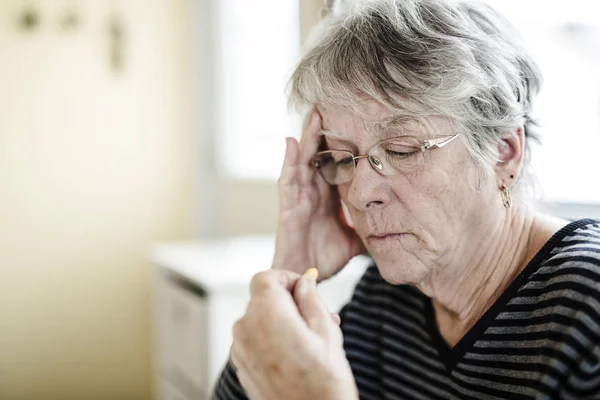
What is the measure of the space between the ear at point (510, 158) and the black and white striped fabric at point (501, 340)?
0.39ft

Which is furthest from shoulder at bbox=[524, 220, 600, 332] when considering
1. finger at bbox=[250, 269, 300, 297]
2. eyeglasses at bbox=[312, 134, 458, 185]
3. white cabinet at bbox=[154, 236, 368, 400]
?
white cabinet at bbox=[154, 236, 368, 400]

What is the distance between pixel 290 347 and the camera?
2.56ft

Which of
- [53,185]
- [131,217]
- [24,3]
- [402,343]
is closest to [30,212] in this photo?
[53,185]

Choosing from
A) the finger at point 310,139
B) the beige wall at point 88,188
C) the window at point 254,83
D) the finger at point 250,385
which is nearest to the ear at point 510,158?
the finger at point 310,139

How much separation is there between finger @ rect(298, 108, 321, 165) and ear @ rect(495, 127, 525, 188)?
0.97 ft

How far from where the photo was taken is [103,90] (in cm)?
320

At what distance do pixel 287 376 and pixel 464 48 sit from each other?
20.8 inches

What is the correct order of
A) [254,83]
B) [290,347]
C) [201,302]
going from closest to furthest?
[290,347] → [201,302] → [254,83]

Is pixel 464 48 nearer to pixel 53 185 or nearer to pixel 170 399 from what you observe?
pixel 170 399

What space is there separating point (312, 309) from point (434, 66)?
0.39 m

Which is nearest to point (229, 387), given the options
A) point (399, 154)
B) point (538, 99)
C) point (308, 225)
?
point (308, 225)

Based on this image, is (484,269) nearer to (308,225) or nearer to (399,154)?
(399,154)

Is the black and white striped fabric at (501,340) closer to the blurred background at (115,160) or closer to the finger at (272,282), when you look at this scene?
the finger at (272,282)

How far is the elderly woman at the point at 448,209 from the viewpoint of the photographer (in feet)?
2.89
